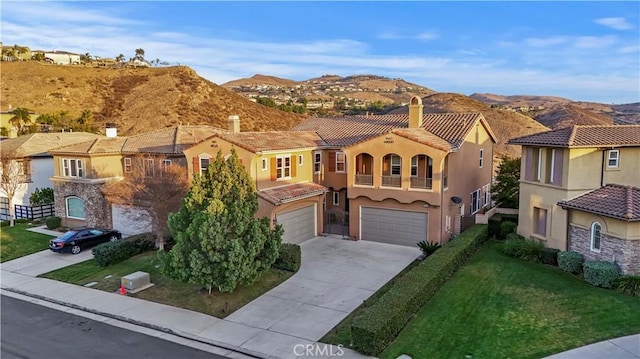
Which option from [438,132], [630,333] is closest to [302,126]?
[438,132]

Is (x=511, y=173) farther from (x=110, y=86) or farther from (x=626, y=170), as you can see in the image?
(x=110, y=86)

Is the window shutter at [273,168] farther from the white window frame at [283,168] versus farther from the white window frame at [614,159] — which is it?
the white window frame at [614,159]

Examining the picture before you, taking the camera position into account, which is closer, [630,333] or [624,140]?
[630,333]

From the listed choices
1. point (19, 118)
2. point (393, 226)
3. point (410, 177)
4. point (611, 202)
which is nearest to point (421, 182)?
point (410, 177)

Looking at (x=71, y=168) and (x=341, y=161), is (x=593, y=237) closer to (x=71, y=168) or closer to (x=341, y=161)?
(x=341, y=161)

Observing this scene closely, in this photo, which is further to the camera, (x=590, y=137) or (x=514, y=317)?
(x=590, y=137)

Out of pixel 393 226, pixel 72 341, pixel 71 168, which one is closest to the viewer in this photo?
pixel 72 341

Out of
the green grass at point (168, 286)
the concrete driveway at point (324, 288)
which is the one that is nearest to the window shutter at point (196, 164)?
the green grass at point (168, 286)
